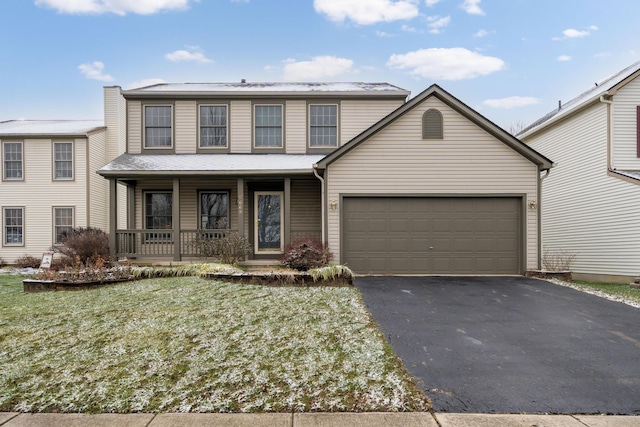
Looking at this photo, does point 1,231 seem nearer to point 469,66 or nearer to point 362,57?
point 362,57

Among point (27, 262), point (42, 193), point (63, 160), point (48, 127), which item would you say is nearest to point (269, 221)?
point (63, 160)

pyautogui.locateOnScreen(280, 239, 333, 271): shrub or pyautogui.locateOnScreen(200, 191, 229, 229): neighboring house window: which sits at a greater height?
pyautogui.locateOnScreen(200, 191, 229, 229): neighboring house window

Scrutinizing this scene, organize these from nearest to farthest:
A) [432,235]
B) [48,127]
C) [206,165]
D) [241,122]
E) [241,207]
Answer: [432,235] → [241,207] → [206,165] → [241,122] → [48,127]

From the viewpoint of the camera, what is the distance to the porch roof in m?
11.6

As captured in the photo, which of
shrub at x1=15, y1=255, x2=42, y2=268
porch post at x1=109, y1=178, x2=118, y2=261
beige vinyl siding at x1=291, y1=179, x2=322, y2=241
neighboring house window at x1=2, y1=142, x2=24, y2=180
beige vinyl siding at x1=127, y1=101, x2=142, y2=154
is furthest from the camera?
neighboring house window at x1=2, y1=142, x2=24, y2=180

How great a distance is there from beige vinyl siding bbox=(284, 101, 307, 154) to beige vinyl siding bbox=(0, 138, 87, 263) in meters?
9.48

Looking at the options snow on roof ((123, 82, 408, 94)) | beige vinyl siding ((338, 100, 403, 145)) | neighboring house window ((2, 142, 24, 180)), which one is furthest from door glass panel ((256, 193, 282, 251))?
neighboring house window ((2, 142, 24, 180))

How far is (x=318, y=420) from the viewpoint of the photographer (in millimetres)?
3227

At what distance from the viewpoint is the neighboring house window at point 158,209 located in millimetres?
13557

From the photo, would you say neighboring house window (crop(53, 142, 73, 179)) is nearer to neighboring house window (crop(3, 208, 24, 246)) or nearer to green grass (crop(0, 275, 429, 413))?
neighboring house window (crop(3, 208, 24, 246))

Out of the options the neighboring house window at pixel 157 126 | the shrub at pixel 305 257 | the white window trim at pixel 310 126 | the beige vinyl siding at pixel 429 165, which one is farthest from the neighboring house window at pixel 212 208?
the beige vinyl siding at pixel 429 165

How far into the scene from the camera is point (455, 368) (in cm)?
431

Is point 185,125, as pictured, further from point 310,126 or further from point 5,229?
point 5,229

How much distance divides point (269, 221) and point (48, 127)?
12489mm
